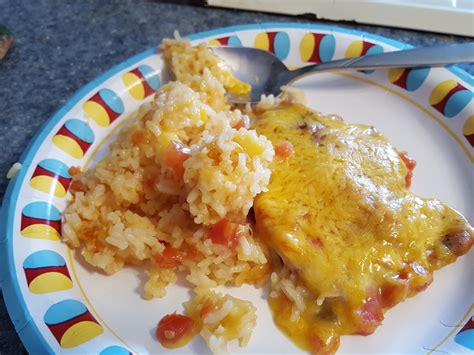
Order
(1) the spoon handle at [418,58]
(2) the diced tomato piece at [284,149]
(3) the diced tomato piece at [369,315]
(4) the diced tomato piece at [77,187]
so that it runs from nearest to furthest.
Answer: (3) the diced tomato piece at [369,315] < (2) the diced tomato piece at [284,149] < (4) the diced tomato piece at [77,187] < (1) the spoon handle at [418,58]

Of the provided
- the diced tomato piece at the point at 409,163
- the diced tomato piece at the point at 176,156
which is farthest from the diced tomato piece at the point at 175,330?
the diced tomato piece at the point at 409,163

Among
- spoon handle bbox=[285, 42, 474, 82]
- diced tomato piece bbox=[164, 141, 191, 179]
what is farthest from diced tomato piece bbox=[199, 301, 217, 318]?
spoon handle bbox=[285, 42, 474, 82]

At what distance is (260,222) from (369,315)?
44 centimetres

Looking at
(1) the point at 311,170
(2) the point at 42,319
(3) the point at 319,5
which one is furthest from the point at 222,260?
(3) the point at 319,5

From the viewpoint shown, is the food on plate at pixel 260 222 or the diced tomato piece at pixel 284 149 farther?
the diced tomato piece at pixel 284 149

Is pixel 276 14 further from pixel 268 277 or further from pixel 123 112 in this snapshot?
pixel 268 277

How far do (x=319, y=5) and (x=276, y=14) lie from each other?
251 mm

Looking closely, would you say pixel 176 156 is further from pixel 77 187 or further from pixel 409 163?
pixel 409 163

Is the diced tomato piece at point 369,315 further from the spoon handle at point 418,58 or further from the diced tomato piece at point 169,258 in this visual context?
the spoon handle at point 418,58

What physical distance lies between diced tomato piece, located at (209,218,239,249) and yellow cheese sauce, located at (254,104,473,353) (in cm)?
9

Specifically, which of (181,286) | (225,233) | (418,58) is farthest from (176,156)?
(418,58)

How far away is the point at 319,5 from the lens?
2.91m

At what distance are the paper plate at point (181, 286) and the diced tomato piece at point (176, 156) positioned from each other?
1.23ft

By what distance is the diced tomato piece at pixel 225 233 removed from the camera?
1728 millimetres
